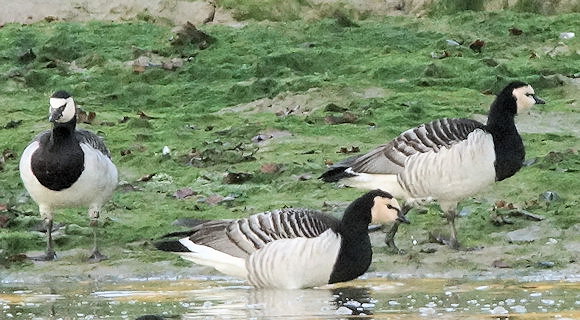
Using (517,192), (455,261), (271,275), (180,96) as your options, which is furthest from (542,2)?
(271,275)

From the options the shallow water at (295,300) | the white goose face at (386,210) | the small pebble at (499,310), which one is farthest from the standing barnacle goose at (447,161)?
the small pebble at (499,310)

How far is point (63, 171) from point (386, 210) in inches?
138

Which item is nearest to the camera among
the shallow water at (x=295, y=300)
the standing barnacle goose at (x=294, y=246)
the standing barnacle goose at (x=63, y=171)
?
the shallow water at (x=295, y=300)

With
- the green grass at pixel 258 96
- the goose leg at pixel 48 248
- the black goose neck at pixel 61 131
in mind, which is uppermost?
the black goose neck at pixel 61 131

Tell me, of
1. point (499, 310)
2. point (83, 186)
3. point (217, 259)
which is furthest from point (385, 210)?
point (83, 186)

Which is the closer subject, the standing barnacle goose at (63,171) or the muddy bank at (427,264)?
the muddy bank at (427,264)

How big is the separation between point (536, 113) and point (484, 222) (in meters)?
5.14

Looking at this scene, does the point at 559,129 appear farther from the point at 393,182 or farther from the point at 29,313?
the point at 29,313

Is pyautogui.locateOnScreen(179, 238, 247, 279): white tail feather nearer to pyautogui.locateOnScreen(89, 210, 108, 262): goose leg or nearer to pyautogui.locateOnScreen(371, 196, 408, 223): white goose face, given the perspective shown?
pyautogui.locateOnScreen(371, 196, 408, 223): white goose face

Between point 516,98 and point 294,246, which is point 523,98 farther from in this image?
point 294,246

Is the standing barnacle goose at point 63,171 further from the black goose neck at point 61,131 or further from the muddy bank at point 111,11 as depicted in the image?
the muddy bank at point 111,11

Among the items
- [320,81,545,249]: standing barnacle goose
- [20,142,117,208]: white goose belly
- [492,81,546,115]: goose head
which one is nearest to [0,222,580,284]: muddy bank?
[320,81,545,249]: standing barnacle goose

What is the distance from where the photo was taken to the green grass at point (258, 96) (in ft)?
53.0

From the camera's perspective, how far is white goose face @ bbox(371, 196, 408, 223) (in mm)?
13016
